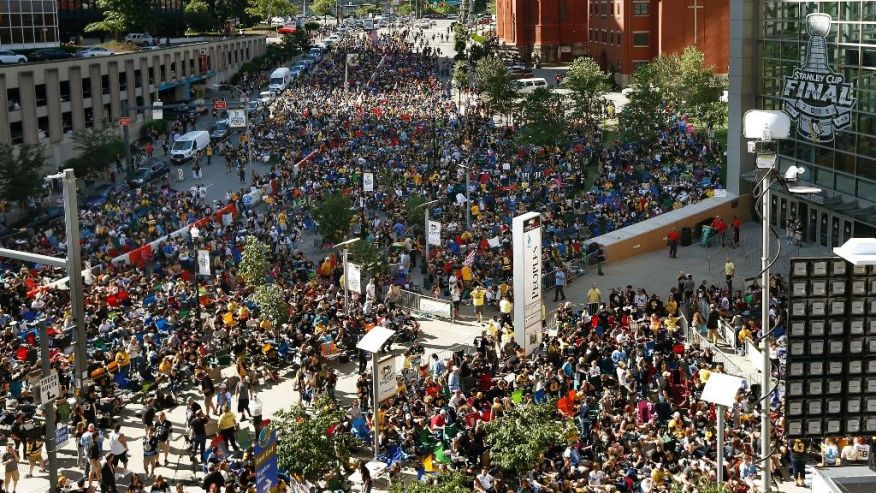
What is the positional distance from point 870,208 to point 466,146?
2603cm

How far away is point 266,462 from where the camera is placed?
62.3 ft

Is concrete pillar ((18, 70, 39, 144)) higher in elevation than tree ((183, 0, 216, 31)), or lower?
lower

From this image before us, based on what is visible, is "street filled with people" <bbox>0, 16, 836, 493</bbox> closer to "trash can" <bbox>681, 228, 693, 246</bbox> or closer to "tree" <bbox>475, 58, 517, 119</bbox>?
"trash can" <bbox>681, 228, 693, 246</bbox>

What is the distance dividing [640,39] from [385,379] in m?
69.5

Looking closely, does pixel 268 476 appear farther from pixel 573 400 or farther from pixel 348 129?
pixel 348 129

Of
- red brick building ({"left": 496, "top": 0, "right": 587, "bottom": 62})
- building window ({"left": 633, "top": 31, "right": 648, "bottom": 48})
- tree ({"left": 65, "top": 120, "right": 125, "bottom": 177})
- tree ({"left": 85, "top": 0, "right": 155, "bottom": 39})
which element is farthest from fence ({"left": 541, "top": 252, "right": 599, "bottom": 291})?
red brick building ({"left": 496, "top": 0, "right": 587, "bottom": 62})

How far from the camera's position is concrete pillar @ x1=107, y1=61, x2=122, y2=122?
72.1m

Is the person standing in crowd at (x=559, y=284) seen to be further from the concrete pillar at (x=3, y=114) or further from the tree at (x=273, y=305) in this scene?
the concrete pillar at (x=3, y=114)

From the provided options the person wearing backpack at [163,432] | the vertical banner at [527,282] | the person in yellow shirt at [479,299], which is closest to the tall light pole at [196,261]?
the person in yellow shirt at [479,299]

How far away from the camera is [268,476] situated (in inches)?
751

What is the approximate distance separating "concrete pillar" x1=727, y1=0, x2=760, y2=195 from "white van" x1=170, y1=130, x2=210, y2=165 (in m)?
29.9

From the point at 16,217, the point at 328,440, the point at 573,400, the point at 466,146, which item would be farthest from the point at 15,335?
the point at 466,146

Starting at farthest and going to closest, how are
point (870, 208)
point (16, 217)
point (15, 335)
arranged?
point (16, 217) < point (870, 208) < point (15, 335)

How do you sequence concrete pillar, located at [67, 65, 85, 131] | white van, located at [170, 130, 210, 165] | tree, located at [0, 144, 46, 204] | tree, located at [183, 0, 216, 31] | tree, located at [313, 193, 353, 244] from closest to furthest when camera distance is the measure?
tree, located at [313, 193, 353, 244] → tree, located at [0, 144, 46, 204] → white van, located at [170, 130, 210, 165] → concrete pillar, located at [67, 65, 85, 131] → tree, located at [183, 0, 216, 31]
